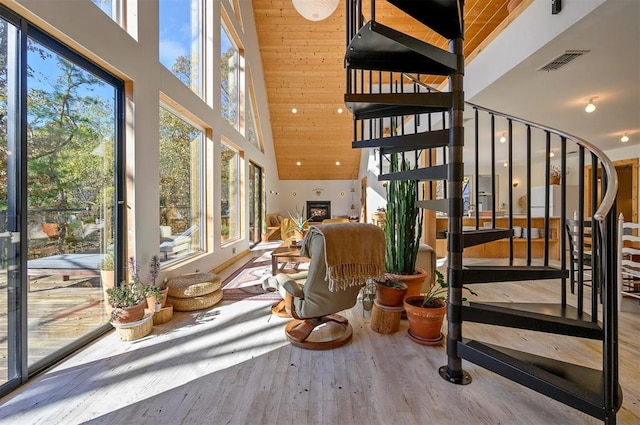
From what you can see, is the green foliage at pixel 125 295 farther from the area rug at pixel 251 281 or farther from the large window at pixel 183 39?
the large window at pixel 183 39

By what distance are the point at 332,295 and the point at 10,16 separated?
2.74 meters

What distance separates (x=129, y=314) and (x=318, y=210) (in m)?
9.93

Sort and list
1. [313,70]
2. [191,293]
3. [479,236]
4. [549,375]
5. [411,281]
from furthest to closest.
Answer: [313,70], [191,293], [411,281], [479,236], [549,375]

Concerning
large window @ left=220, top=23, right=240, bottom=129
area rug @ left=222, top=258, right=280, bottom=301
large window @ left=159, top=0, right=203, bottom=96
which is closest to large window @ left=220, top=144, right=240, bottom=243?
large window @ left=220, top=23, right=240, bottom=129

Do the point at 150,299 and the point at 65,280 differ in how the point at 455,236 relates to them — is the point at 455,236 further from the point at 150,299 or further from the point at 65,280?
the point at 65,280

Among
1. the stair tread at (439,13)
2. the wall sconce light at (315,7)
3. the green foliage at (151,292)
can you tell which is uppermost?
the wall sconce light at (315,7)

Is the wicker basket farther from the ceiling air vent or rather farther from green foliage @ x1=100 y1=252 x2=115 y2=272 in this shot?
the ceiling air vent

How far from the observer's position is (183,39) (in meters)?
4.03

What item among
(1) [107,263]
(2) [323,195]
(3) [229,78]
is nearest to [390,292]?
(1) [107,263]

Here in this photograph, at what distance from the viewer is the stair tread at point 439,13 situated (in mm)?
1828

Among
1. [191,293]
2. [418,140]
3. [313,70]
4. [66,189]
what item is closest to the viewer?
[418,140]

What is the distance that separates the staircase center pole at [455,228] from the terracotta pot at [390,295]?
61cm

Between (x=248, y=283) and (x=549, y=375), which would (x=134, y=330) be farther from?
(x=549, y=375)

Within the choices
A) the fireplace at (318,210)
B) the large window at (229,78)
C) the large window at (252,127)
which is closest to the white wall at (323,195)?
the fireplace at (318,210)
